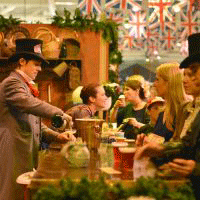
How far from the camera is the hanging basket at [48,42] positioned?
8.47m

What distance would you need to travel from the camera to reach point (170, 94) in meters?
4.02

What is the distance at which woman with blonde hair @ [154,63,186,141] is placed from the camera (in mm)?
3992

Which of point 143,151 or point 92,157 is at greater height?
point 143,151

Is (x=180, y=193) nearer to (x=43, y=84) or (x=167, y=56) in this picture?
(x=43, y=84)

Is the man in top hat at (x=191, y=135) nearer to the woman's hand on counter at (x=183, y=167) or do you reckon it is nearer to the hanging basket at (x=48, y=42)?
the woman's hand on counter at (x=183, y=167)

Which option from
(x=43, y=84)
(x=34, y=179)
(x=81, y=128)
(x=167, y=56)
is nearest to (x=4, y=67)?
(x=43, y=84)

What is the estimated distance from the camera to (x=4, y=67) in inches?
342

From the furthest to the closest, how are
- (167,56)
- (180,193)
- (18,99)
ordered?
(167,56) → (18,99) → (180,193)

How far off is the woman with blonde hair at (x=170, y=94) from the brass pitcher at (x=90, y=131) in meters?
0.49

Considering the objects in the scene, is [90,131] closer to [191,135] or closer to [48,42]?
[191,135]

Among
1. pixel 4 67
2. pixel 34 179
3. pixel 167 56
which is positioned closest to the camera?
pixel 34 179

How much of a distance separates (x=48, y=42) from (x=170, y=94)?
4.79 meters

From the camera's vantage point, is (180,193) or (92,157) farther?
(92,157)

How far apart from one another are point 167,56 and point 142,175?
1264 centimetres
